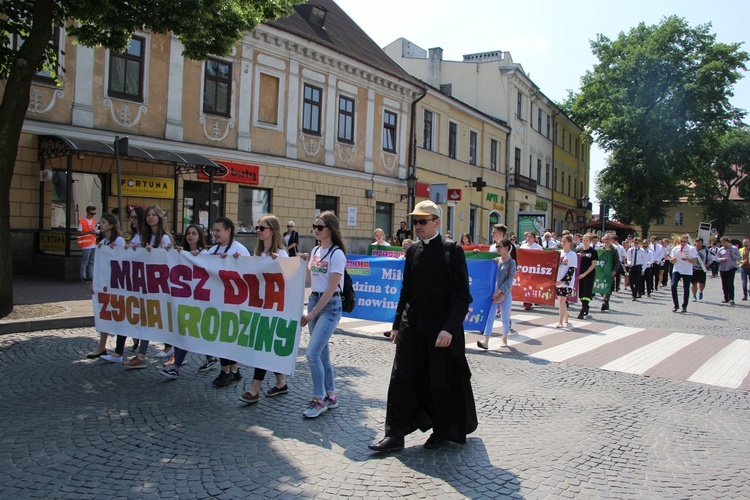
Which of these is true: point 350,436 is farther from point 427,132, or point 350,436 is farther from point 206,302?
point 427,132

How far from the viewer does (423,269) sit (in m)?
4.54

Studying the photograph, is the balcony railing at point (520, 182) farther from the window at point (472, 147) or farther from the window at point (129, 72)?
the window at point (129, 72)

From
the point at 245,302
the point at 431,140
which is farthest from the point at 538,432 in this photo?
the point at 431,140

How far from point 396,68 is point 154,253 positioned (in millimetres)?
26015

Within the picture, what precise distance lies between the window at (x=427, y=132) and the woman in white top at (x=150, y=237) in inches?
981

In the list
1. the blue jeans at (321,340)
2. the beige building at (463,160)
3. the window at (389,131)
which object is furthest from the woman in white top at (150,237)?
the beige building at (463,160)

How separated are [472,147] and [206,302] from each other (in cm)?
3165

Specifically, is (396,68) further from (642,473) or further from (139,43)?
(642,473)

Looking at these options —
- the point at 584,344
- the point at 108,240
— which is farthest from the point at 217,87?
the point at 584,344

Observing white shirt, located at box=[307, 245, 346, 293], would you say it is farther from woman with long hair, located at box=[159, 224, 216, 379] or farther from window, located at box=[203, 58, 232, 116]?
window, located at box=[203, 58, 232, 116]

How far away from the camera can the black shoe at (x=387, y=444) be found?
4363 millimetres

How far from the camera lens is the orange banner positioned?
526 inches

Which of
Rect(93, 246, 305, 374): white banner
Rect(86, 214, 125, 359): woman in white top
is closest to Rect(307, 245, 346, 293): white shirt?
Rect(93, 246, 305, 374): white banner

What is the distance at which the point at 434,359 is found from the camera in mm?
4449
